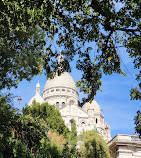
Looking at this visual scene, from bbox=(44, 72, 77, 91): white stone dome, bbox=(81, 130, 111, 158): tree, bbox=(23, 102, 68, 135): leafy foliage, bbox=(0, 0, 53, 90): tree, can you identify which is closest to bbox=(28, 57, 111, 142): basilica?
bbox=(44, 72, 77, 91): white stone dome

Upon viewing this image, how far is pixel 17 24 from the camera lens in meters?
8.44

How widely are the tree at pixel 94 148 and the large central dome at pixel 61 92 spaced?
43.3m

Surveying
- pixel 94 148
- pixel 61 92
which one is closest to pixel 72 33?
pixel 94 148

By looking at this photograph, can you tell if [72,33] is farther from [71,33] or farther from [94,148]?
[94,148]

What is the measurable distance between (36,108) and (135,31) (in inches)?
1003

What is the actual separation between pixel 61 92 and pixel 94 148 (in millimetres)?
48246

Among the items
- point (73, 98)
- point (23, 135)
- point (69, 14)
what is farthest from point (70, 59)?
point (73, 98)

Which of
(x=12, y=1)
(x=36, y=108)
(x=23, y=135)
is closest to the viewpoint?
(x=12, y=1)

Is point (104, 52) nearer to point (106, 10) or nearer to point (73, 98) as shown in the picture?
point (106, 10)

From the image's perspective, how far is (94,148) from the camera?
21.5 meters

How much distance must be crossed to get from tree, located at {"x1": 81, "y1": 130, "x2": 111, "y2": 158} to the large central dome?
43.3 meters

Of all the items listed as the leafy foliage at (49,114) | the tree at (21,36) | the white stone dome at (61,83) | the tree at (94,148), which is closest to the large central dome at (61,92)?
the white stone dome at (61,83)

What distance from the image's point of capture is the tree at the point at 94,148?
20.3 metres

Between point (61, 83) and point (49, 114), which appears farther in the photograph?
point (61, 83)
